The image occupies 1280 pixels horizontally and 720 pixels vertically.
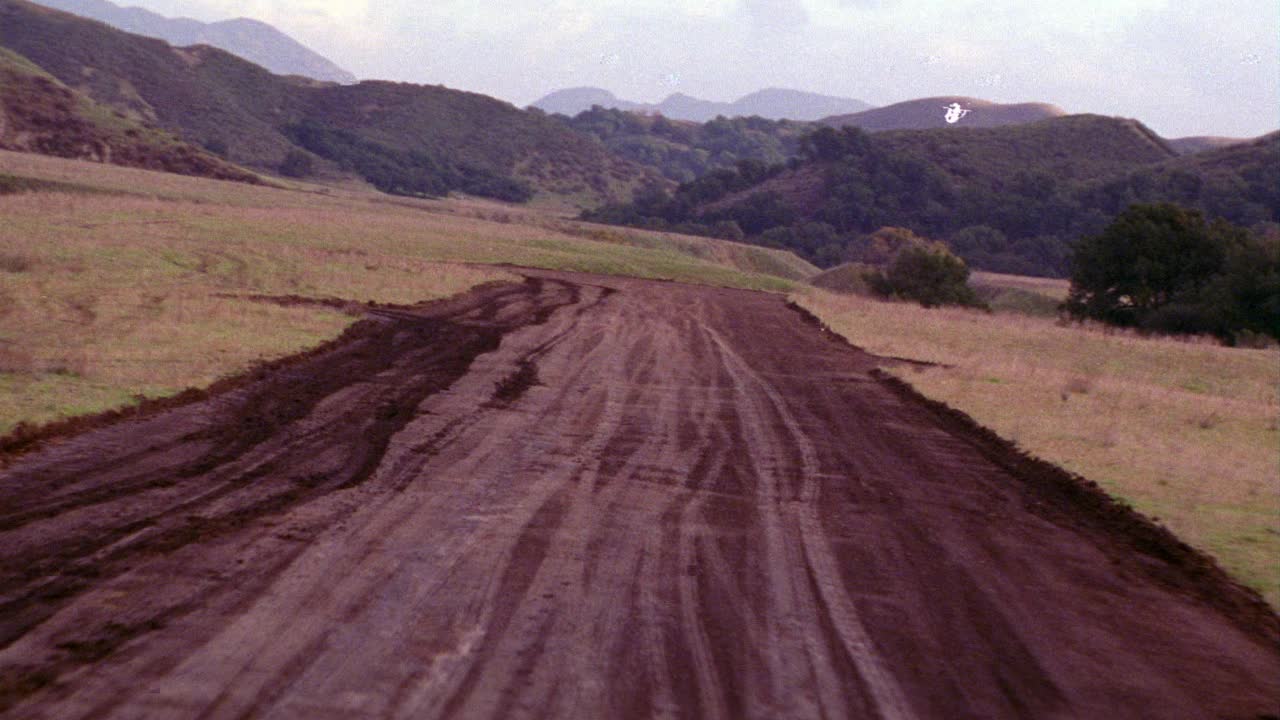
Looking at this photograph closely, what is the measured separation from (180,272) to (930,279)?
126ft

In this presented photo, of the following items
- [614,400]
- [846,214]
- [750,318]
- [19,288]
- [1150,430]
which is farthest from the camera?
[846,214]

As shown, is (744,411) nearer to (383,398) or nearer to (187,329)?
(383,398)

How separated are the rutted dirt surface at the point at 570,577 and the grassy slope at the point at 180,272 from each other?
184 cm

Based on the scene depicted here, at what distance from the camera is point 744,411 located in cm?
1614

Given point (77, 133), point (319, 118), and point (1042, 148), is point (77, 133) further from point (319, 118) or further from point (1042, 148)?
point (1042, 148)

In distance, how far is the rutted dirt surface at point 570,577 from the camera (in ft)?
19.4

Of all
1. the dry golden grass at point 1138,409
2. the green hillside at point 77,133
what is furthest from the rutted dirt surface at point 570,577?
the green hillside at point 77,133

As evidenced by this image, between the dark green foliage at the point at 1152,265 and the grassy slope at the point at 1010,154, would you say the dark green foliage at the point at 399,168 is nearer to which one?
the grassy slope at the point at 1010,154

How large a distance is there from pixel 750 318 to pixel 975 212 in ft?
269

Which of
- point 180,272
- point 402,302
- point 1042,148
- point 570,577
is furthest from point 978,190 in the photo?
point 570,577

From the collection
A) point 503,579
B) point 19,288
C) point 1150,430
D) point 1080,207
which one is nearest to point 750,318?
point 1150,430

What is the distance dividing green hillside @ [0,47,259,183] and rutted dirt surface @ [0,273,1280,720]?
75.7 metres

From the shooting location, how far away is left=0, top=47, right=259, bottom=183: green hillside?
79.7 metres

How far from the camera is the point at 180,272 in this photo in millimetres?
27016
